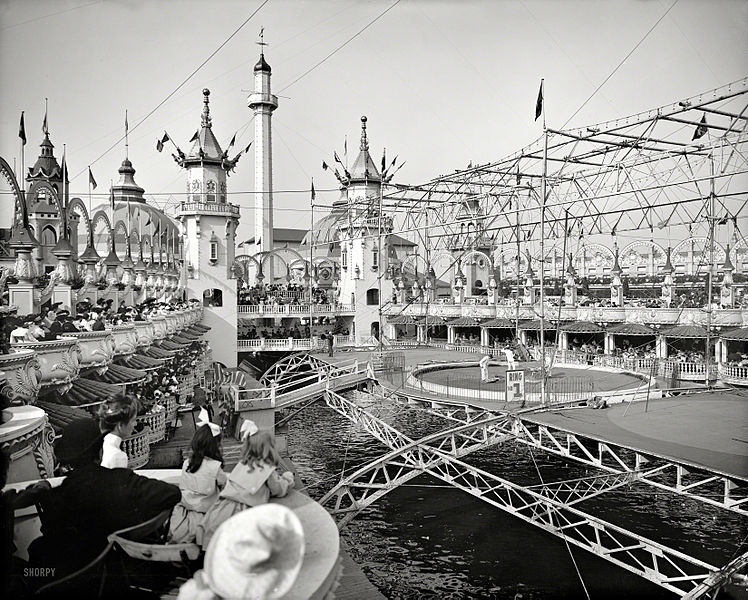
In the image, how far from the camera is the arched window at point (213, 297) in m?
56.0

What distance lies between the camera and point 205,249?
2247 inches

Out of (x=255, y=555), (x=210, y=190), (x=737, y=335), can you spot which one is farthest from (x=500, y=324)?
(x=255, y=555)

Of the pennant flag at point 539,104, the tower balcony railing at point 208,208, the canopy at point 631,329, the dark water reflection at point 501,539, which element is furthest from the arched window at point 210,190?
the pennant flag at point 539,104

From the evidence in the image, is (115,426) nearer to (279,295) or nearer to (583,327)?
(583,327)

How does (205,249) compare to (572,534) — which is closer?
(572,534)

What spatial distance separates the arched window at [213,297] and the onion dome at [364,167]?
66.3 feet

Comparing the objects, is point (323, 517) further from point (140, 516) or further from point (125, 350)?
point (125, 350)

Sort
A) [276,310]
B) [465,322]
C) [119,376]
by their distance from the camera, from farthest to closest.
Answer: [276,310]
[465,322]
[119,376]

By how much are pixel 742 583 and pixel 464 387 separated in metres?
12.9

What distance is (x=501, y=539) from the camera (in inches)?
730

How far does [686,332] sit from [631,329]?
3.80 meters

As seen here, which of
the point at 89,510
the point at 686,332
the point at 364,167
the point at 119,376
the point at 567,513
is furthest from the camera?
the point at 364,167

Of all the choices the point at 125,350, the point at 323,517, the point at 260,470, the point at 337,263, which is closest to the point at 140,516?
the point at 260,470

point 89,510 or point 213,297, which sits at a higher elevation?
point 213,297
